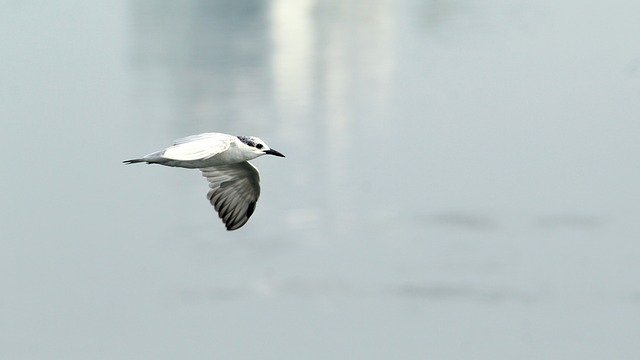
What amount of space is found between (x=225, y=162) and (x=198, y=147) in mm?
1040

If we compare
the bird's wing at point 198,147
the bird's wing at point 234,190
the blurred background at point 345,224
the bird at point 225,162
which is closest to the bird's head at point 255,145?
the bird at point 225,162

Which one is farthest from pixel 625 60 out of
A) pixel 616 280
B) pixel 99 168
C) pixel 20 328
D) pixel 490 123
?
pixel 20 328

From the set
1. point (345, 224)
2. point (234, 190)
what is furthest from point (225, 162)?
point (345, 224)

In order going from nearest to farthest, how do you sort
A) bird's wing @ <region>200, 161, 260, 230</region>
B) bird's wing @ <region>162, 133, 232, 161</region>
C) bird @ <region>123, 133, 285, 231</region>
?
bird's wing @ <region>162, 133, 232, 161</region>
bird @ <region>123, 133, 285, 231</region>
bird's wing @ <region>200, 161, 260, 230</region>

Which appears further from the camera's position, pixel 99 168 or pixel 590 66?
pixel 590 66

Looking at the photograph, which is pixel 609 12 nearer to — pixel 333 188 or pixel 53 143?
pixel 333 188

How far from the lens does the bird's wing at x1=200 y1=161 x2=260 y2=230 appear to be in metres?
17.8

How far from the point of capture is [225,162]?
54.1 ft

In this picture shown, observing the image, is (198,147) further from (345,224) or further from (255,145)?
(345,224)

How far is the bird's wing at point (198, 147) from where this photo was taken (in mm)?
15055

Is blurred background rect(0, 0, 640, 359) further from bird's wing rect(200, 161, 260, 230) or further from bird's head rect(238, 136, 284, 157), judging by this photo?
bird's head rect(238, 136, 284, 157)

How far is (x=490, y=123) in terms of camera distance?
80.8 m

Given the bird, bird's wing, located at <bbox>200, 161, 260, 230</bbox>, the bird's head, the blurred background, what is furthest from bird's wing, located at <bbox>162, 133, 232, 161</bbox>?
the blurred background

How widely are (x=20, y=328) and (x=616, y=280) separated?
29959 mm
